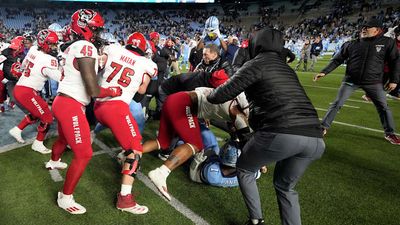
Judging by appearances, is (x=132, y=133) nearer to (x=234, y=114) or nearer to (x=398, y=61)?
(x=234, y=114)

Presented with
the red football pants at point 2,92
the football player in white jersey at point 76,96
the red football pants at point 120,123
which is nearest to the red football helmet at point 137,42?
the football player in white jersey at point 76,96

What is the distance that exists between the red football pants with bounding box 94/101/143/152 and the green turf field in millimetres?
749

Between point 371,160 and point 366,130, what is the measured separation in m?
1.93

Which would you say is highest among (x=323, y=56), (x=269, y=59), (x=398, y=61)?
(x=269, y=59)

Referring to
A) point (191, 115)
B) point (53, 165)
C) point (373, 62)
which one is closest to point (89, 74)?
point (191, 115)

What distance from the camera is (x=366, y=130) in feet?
22.8

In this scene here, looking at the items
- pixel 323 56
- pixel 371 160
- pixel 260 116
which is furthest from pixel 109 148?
pixel 323 56

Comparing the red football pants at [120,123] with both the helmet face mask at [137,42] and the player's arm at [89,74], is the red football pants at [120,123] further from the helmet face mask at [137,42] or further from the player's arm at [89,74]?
the helmet face mask at [137,42]

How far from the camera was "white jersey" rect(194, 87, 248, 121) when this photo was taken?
12.4 ft

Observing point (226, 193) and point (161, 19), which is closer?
point (226, 193)

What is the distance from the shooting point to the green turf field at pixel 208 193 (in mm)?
3432

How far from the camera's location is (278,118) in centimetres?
256

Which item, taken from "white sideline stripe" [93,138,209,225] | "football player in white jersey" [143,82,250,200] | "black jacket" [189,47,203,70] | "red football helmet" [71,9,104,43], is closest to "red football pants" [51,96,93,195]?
"red football helmet" [71,9,104,43]

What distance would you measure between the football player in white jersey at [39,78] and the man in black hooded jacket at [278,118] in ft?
12.2
